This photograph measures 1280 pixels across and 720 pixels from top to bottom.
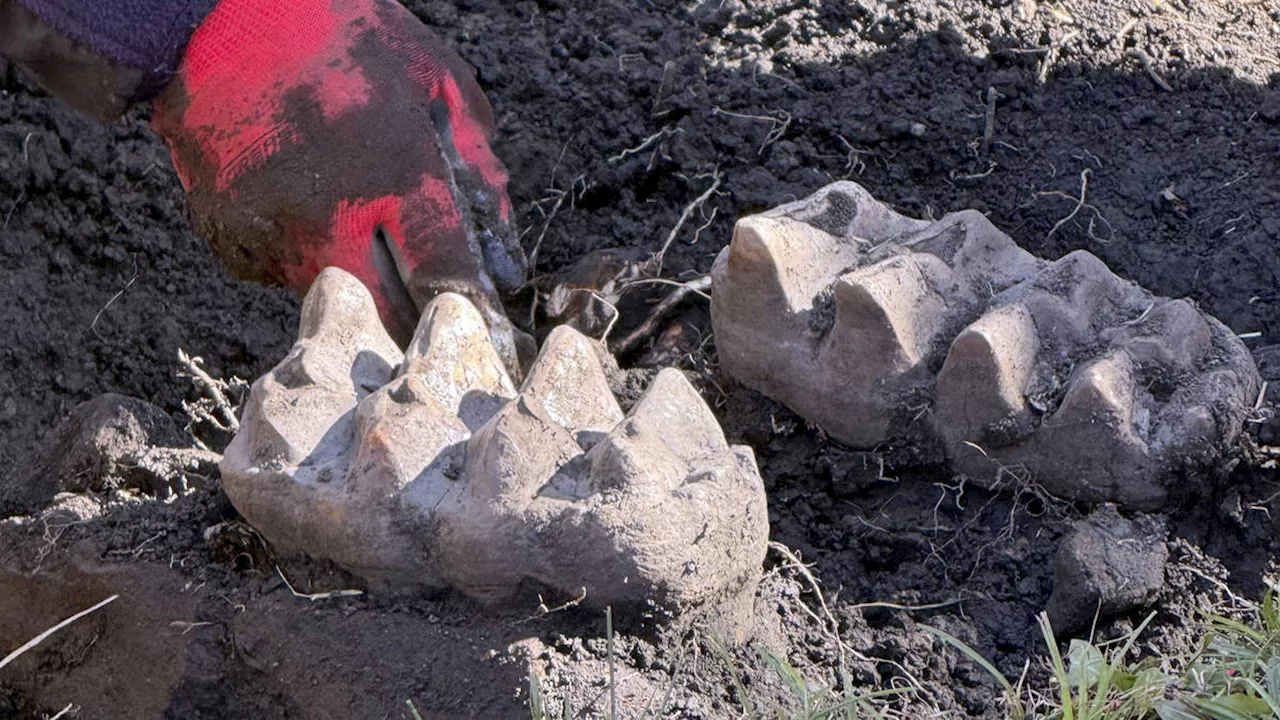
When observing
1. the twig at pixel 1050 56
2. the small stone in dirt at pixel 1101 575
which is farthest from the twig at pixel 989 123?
the small stone in dirt at pixel 1101 575

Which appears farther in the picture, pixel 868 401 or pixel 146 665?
pixel 868 401

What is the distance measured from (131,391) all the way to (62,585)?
0.91 m

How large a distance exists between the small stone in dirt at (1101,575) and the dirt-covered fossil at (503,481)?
0.36 meters

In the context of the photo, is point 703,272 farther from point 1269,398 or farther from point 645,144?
point 1269,398

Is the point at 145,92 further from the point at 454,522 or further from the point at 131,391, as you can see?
the point at 454,522

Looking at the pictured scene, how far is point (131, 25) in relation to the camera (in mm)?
2262

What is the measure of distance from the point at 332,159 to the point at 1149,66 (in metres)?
1.60

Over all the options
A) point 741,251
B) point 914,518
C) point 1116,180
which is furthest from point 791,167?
point 914,518

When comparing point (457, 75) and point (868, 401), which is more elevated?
point (457, 75)

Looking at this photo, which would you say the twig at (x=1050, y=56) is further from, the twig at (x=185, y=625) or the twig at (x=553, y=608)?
the twig at (x=185, y=625)

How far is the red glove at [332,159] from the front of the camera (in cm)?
225

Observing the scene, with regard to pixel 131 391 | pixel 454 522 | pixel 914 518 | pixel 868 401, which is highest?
pixel 454 522

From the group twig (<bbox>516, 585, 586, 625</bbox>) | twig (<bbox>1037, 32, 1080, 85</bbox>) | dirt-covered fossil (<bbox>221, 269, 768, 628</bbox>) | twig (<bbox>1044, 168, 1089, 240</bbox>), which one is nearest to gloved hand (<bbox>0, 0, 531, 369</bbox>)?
dirt-covered fossil (<bbox>221, 269, 768, 628</bbox>)

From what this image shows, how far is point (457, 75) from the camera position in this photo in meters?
2.46
